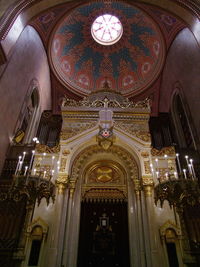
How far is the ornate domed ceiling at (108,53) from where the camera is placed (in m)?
15.7

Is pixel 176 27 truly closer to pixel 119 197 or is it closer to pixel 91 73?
pixel 91 73

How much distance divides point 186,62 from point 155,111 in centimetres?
611

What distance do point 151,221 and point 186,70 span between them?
29.0 ft

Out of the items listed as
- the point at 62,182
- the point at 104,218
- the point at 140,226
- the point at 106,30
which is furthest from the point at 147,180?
the point at 106,30

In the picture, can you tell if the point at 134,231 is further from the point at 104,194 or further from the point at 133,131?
the point at 133,131

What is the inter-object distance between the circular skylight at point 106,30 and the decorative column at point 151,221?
14.6 metres

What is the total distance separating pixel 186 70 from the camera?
37.0ft

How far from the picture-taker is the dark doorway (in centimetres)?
780

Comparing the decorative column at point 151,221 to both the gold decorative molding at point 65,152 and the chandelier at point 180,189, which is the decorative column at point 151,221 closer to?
the chandelier at point 180,189

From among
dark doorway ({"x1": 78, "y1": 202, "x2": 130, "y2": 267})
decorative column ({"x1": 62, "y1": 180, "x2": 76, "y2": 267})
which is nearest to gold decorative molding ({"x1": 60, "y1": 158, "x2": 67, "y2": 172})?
decorative column ({"x1": 62, "y1": 180, "x2": 76, "y2": 267})

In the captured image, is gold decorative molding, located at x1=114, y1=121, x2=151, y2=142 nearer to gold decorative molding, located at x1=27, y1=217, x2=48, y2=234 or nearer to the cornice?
the cornice

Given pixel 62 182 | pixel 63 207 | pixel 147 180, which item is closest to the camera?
pixel 63 207

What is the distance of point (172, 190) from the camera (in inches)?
228

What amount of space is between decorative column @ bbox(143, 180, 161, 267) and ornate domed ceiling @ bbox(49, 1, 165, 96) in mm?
10665
